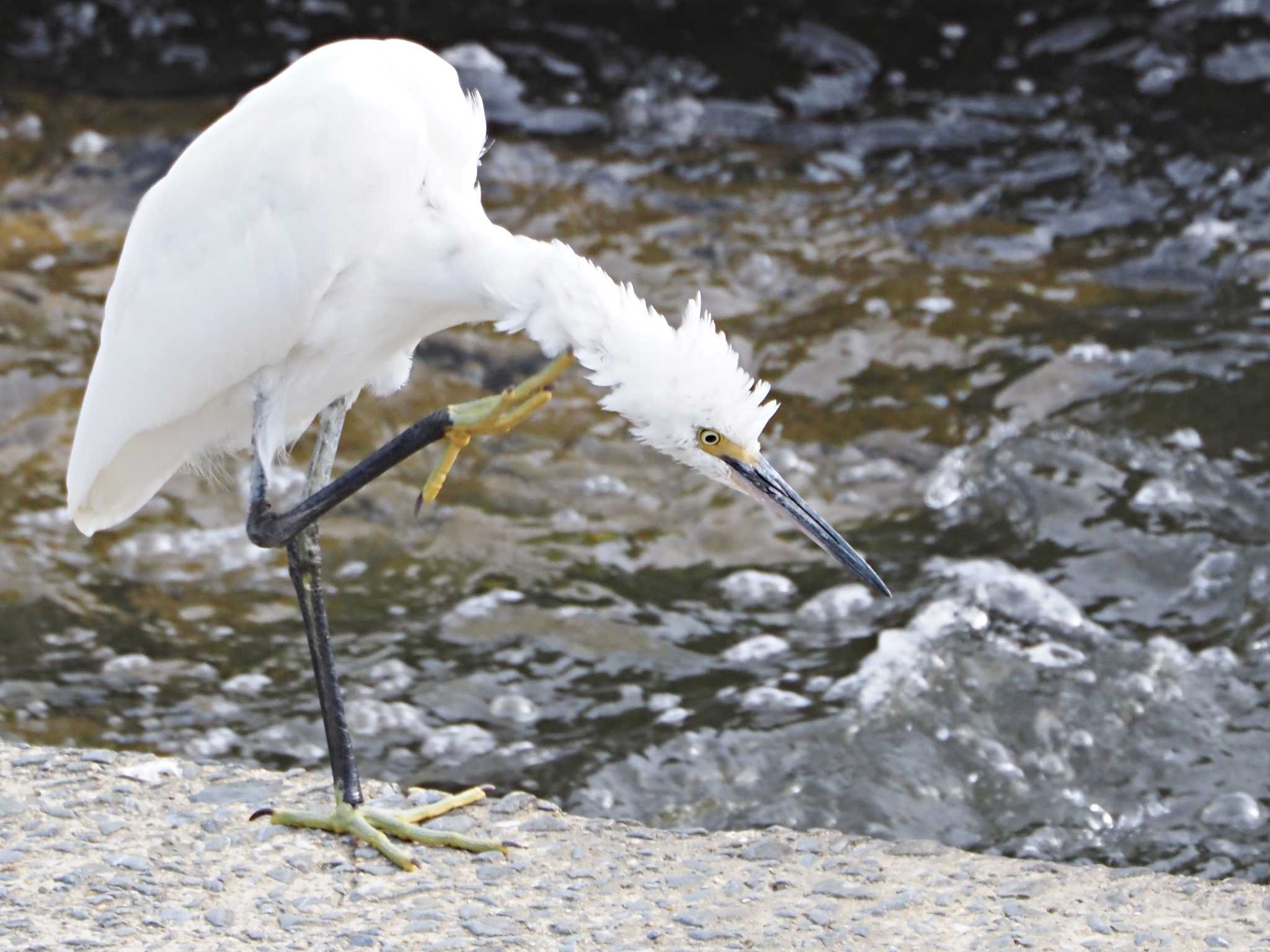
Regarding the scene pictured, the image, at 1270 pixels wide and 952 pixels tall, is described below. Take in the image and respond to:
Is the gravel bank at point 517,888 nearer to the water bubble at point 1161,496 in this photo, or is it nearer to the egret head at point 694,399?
the egret head at point 694,399

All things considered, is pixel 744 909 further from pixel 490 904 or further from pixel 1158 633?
pixel 1158 633

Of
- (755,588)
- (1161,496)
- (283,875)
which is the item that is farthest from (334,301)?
(1161,496)

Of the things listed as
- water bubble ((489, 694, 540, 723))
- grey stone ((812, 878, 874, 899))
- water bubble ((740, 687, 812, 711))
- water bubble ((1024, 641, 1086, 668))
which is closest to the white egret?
grey stone ((812, 878, 874, 899))

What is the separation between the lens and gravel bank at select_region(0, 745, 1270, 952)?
3.39 m

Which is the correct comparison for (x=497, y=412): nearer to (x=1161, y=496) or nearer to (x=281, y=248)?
(x=281, y=248)

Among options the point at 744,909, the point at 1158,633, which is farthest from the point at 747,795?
the point at 1158,633

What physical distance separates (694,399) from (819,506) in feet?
10.4

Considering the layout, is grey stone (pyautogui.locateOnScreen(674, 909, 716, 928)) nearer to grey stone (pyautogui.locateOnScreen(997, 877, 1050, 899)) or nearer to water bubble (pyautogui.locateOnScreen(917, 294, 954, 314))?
grey stone (pyautogui.locateOnScreen(997, 877, 1050, 899))

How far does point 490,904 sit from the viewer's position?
11.6 ft

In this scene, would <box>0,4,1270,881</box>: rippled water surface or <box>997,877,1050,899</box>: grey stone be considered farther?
<box>0,4,1270,881</box>: rippled water surface

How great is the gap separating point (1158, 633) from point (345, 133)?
3431 mm

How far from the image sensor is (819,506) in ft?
21.1

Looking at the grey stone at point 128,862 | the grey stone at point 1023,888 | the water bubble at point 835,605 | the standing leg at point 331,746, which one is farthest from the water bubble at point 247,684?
the grey stone at point 1023,888

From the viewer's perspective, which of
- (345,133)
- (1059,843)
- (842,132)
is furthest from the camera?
(842,132)
